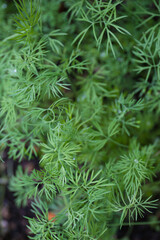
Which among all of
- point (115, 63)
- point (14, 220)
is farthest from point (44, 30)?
point (14, 220)

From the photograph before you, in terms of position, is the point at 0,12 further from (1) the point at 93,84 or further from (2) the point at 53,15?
(1) the point at 93,84

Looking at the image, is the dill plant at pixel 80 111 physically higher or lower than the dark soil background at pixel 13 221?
higher

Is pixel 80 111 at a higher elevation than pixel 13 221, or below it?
higher

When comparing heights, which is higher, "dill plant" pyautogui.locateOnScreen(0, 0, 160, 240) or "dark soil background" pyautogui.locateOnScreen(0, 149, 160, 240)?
"dill plant" pyautogui.locateOnScreen(0, 0, 160, 240)

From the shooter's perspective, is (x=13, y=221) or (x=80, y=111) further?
(x=13, y=221)

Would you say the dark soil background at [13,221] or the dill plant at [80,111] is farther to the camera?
the dark soil background at [13,221]

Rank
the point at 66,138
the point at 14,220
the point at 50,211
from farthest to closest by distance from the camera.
Answer: the point at 14,220
the point at 50,211
the point at 66,138

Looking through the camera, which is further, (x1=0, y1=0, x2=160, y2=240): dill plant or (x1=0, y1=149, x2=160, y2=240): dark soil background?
(x1=0, y1=149, x2=160, y2=240): dark soil background

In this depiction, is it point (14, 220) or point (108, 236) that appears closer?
point (108, 236)
